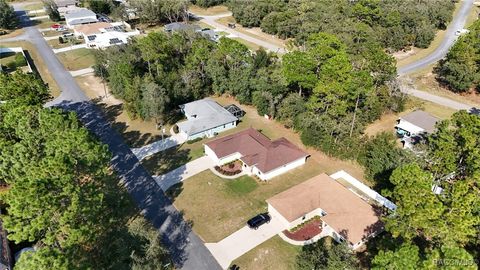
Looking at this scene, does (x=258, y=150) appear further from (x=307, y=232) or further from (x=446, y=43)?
(x=446, y=43)

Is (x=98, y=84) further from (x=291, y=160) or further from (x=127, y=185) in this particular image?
(x=291, y=160)

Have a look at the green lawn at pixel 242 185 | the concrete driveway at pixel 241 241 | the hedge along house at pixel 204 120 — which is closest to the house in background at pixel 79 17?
the hedge along house at pixel 204 120

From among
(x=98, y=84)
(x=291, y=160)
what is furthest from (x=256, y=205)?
(x=98, y=84)

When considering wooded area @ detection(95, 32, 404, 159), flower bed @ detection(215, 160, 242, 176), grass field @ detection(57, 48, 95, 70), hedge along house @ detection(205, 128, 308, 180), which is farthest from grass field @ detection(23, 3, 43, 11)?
flower bed @ detection(215, 160, 242, 176)

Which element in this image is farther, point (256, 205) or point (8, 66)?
point (8, 66)

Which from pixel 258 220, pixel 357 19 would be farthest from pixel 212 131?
pixel 357 19

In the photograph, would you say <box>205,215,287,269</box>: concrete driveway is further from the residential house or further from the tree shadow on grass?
the residential house
